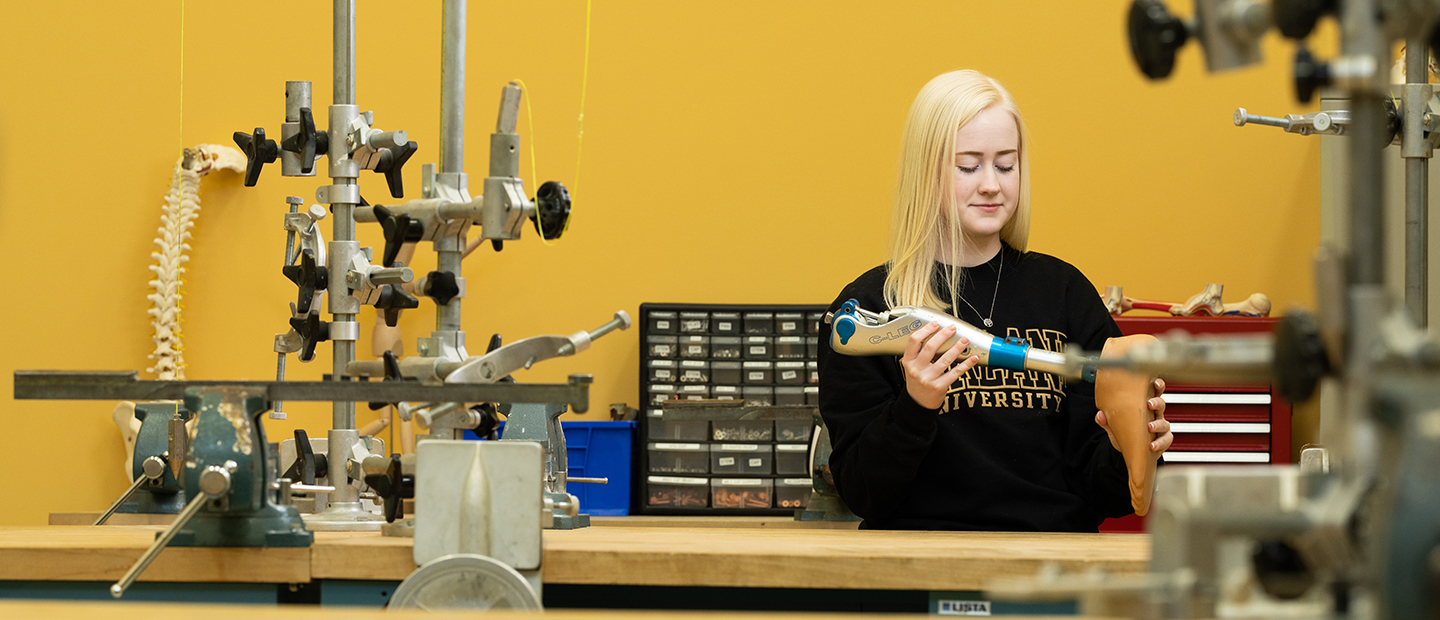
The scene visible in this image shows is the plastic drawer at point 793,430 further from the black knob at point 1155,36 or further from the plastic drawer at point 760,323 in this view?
the black knob at point 1155,36

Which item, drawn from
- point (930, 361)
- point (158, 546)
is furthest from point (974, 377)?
point (158, 546)

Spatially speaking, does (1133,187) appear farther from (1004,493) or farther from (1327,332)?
(1327,332)

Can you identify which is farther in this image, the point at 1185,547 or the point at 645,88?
the point at 645,88

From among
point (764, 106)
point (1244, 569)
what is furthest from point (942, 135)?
point (764, 106)

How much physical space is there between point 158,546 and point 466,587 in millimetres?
298

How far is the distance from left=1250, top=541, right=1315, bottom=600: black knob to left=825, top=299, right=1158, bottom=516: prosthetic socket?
32.6 inches

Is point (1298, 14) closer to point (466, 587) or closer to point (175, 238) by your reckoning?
point (466, 587)

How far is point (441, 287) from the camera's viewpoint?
140 cm

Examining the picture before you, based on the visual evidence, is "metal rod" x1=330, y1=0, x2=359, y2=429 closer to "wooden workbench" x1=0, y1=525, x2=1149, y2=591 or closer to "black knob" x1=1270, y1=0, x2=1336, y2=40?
"wooden workbench" x1=0, y1=525, x2=1149, y2=591

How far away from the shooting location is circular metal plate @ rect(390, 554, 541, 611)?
1097 millimetres

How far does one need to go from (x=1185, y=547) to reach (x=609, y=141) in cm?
322

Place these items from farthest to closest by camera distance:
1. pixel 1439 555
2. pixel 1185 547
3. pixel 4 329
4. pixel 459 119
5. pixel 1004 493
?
1. pixel 4 329
2. pixel 1004 493
3. pixel 459 119
4. pixel 1185 547
5. pixel 1439 555

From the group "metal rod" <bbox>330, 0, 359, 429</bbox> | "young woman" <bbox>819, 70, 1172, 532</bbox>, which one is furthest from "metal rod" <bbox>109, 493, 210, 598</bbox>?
"young woman" <bbox>819, 70, 1172, 532</bbox>

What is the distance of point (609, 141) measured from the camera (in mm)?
3770
